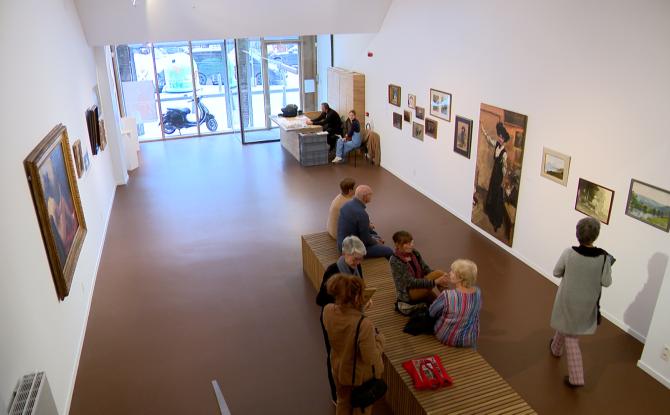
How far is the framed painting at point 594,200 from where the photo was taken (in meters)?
5.79

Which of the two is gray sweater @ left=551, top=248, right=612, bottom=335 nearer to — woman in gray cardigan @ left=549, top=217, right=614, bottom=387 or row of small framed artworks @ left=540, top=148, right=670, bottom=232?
woman in gray cardigan @ left=549, top=217, right=614, bottom=387

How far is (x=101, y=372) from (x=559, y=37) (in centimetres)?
637

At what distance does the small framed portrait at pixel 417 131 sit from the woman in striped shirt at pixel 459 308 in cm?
581

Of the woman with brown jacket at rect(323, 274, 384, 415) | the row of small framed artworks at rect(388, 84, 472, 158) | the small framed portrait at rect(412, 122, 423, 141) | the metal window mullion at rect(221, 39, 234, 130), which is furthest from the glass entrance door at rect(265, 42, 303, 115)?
the woman with brown jacket at rect(323, 274, 384, 415)

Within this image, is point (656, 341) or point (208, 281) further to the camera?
point (208, 281)

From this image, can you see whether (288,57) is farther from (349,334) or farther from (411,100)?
(349,334)

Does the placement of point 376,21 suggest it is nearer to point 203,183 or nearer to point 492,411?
point 203,183

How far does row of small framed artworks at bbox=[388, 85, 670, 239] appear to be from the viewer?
5.28 meters

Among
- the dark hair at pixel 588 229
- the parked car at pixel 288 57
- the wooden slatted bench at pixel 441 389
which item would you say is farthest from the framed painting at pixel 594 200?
the parked car at pixel 288 57

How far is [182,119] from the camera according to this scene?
15109mm

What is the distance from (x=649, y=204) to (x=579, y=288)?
1366 millimetres

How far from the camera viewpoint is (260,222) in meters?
8.85

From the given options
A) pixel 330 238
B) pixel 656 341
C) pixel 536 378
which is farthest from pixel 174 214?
pixel 656 341

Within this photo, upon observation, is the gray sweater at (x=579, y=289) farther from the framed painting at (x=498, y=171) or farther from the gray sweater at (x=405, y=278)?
the framed painting at (x=498, y=171)
